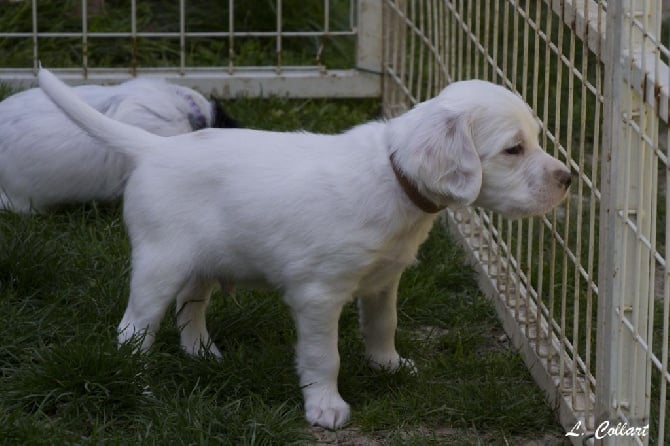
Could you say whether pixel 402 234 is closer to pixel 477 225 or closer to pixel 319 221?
pixel 319 221

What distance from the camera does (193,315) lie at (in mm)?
4059

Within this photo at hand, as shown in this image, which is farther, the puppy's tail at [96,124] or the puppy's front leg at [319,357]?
the puppy's tail at [96,124]

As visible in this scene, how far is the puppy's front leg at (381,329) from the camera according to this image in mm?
3965

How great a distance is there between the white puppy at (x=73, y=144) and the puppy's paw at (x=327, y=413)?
1.97 meters

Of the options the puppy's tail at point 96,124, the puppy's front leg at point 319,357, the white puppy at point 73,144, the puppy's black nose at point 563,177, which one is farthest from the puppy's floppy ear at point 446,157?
the white puppy at point 73,144

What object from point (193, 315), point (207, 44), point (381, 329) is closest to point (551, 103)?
point (207, 44)

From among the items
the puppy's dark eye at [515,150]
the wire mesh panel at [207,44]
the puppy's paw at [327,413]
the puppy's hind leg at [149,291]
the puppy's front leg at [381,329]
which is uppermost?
the puppy's dark eye at [515,150]

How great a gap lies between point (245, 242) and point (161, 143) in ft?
1.57

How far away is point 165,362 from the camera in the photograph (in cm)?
393

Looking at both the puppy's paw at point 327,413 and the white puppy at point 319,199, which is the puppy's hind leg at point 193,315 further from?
the puppy's paw at point 327,413

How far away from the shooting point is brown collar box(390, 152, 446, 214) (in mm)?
→ 3473

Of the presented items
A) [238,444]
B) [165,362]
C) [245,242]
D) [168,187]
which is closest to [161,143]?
[168,187]

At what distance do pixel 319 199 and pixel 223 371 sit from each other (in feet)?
2.32
